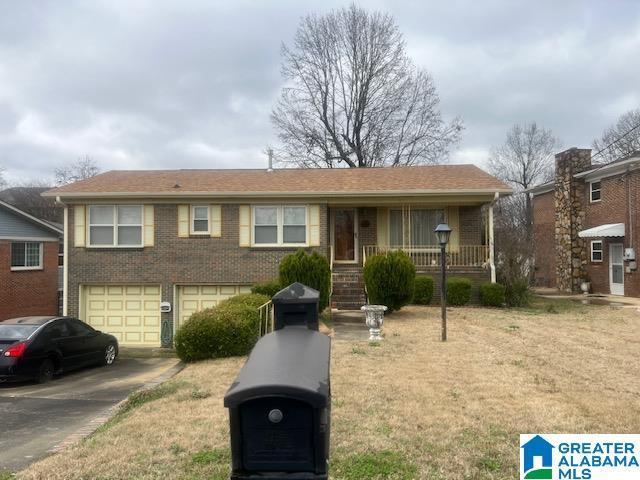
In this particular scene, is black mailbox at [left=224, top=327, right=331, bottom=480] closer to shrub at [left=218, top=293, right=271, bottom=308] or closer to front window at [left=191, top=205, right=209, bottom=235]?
shrub at [left=218, top=293, right=271, bottom=308]

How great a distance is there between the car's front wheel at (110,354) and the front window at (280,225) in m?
5.84

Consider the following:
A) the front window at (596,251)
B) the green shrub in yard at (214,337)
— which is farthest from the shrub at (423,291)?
the front window at (596,251)

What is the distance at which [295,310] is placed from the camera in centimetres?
325

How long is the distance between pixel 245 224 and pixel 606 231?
14.0 meters

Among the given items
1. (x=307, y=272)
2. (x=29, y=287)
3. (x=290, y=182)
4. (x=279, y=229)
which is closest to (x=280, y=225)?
(x=279, y=229)

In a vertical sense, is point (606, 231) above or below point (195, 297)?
above

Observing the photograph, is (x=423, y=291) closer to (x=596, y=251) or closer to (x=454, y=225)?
(x=454, y=225)

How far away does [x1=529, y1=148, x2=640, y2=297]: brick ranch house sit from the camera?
21.8m

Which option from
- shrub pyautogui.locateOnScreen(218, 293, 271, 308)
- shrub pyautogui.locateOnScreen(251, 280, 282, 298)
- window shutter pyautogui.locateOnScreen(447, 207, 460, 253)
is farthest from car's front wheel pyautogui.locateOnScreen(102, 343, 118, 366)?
window shutter pyautogui.locateOnScreen(447, 207, 460, 253)

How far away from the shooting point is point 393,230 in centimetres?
2045

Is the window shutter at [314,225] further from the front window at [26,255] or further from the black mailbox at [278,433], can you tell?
the black mailbox at [278,433]

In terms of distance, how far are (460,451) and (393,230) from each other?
15923 mm

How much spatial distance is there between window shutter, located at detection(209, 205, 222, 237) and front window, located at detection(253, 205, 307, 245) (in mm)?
1158

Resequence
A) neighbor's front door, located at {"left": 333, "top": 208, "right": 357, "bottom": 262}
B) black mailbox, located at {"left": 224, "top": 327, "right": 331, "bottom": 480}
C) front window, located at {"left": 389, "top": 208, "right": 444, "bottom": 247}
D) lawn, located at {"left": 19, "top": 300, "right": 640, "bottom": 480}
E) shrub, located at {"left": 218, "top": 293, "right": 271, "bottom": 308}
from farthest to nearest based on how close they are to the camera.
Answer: neighbor's front door, located at {"left": 333, "top": 208, "right": 357, "bottom": 262} → front window, located at {"left": 389, "top": 208, "right": 444, "bottom": 247} → shrub, located at {"left": 218, "top": 293, "right": 271, "bottom": 308} → lawn, located at {"left": 19, "top": 300, "right": 640, "bottom": 480} → black mailbox, located at {"left": 224, "top": 327, "right": 331, "bottom": 480}
